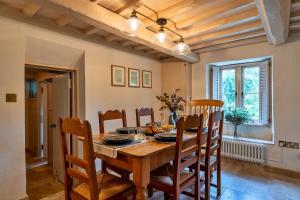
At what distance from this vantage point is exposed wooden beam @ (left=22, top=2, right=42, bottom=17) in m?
2.00

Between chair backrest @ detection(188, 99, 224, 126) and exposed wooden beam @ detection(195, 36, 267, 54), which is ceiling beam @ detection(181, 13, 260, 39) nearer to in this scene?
exposed wooden beam @ detection(195, 36, 267, 54)

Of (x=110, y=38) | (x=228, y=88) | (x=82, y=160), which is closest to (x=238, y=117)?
(x=228, y=88)

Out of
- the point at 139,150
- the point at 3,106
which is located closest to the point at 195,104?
the point at 139,150

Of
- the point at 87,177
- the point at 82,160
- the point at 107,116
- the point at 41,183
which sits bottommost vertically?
the point at 41,183

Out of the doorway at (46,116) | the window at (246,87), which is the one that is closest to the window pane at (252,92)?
the window at (246,87)

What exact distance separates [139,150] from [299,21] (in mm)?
2926

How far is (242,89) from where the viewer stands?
394cm

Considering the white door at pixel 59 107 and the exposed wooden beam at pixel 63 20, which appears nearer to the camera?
the exposed wooden beam at pixel 63 20

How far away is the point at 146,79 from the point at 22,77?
2.34 m

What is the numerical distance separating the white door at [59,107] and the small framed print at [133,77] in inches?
45.6

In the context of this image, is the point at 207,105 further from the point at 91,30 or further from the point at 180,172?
the point at 91,30

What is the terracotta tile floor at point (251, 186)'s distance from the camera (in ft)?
7.68

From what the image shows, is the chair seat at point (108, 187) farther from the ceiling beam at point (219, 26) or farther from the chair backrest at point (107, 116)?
the ceiling beam at point (219, 26)

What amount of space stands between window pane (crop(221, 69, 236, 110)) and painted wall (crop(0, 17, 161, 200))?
209cm
